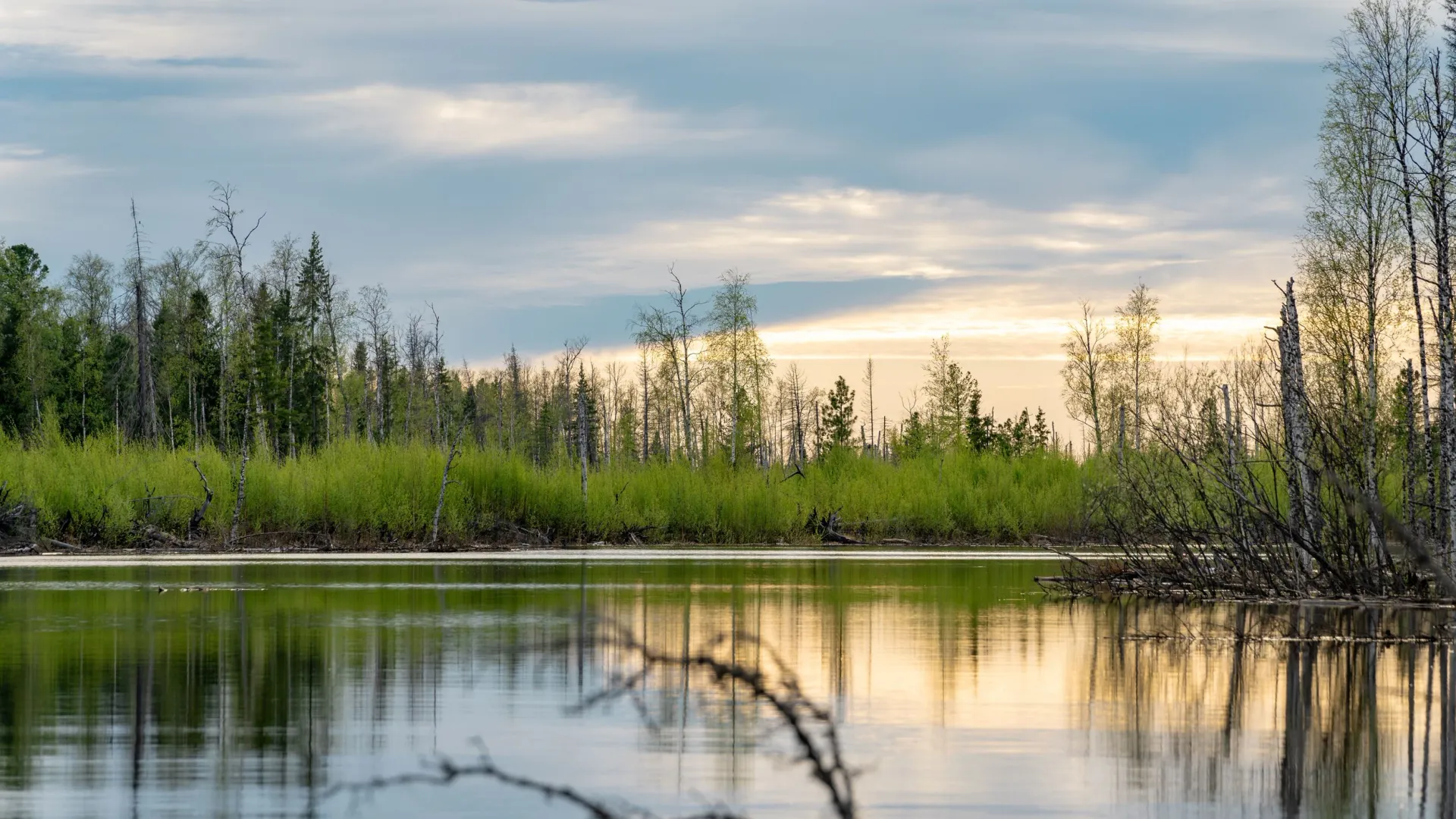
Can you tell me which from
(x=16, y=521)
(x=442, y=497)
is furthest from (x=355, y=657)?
(x=16, y=521)

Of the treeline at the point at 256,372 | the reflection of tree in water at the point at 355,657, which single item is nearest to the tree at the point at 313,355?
the treeline at the point at 256,372

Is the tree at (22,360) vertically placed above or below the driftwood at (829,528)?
above

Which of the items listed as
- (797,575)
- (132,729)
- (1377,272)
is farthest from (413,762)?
(1377,272)

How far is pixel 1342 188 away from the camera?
41.2m

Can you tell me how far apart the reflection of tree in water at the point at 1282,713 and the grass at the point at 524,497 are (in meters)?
29.5

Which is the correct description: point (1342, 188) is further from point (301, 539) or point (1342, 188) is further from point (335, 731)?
point (335, 731)

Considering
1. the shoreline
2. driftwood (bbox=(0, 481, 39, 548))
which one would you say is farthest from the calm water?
driftwood (bbox=(0, 481, 39, 548))

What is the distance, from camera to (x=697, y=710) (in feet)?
39.8

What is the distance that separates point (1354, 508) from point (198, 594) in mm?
16156

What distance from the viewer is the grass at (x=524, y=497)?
43031 mm

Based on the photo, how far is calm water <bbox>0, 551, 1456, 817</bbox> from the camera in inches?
344

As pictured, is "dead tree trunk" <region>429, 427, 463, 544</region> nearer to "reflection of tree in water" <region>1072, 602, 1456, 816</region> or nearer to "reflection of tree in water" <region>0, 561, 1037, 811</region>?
"reflection of tree in water" <region>0, 561, 1037, 811</region>

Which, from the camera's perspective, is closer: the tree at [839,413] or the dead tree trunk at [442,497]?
the dead tree trunk at [442,497]

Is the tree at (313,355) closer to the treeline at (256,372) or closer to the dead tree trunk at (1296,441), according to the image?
the treeline at (256,372)
